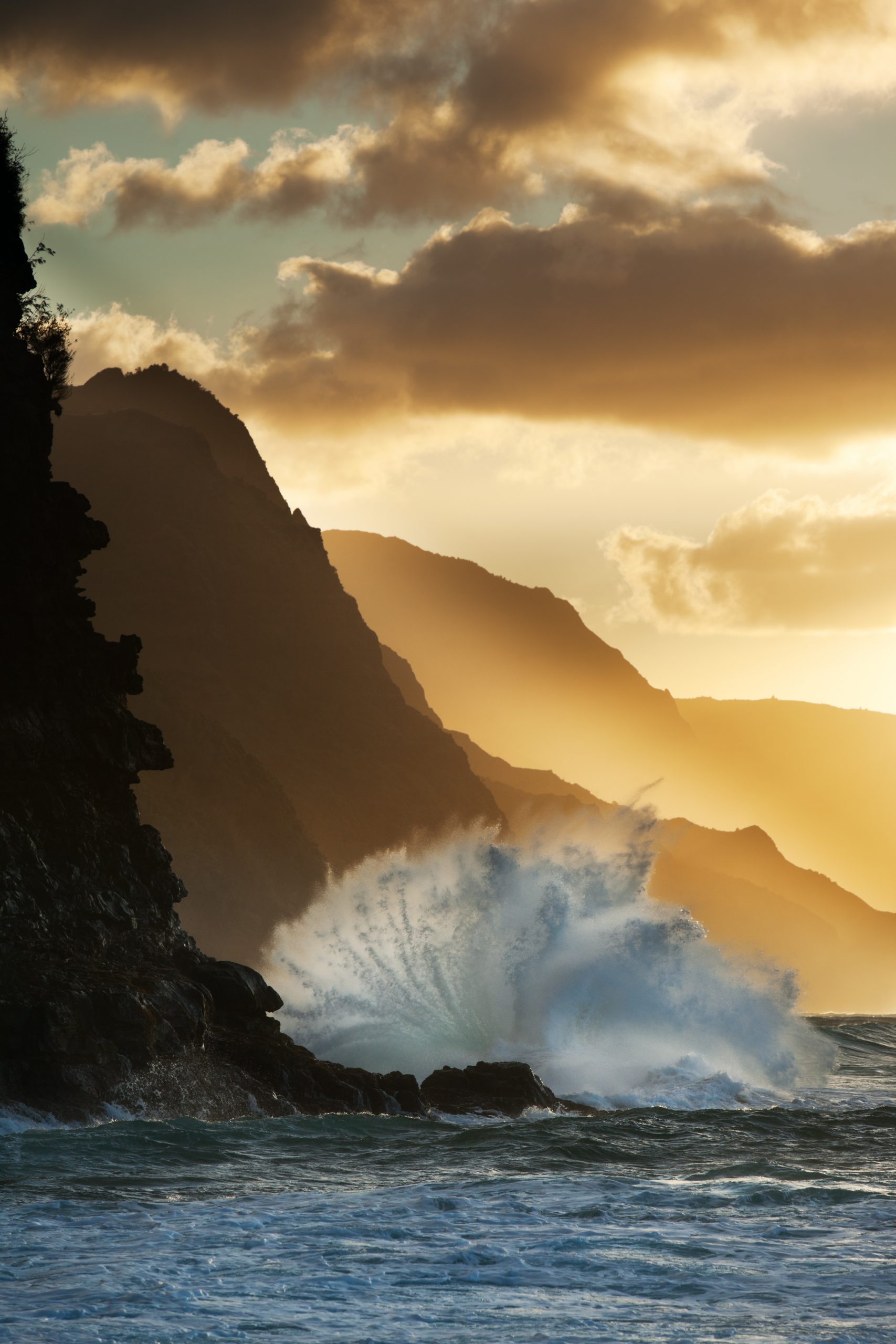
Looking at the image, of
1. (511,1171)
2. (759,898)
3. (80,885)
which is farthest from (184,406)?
(511,1171)

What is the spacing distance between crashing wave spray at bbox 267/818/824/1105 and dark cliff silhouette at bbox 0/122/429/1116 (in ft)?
20.5

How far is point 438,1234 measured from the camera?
13750mm

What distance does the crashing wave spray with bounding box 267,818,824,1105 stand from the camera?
30.0m

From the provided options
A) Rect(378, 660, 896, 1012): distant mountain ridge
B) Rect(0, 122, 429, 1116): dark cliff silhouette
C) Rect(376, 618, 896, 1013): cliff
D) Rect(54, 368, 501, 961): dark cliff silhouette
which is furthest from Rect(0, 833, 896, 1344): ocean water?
Rect(378, 660, 896, 1012): distant mountain ridge

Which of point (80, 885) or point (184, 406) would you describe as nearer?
point (80, 885)

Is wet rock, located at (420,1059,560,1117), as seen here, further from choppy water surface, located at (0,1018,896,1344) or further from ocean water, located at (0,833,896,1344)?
choppy water surface, located at (0,1018,896,1344)

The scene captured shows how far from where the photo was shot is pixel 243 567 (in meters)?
92.3

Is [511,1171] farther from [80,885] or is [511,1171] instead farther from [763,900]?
[763,900]

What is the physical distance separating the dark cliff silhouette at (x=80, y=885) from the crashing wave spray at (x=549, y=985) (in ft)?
20.5

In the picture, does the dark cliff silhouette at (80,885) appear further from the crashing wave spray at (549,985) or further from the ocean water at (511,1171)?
the crashing wave spray at (549,985)

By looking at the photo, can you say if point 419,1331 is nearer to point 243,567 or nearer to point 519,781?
point 243,567

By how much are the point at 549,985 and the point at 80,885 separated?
45.0 ft

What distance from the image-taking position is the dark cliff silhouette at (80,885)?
2036 centimetres

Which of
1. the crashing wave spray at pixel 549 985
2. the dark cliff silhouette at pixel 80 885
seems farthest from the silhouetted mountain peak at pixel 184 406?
the dark cliff silhouette at pixel 80 885
